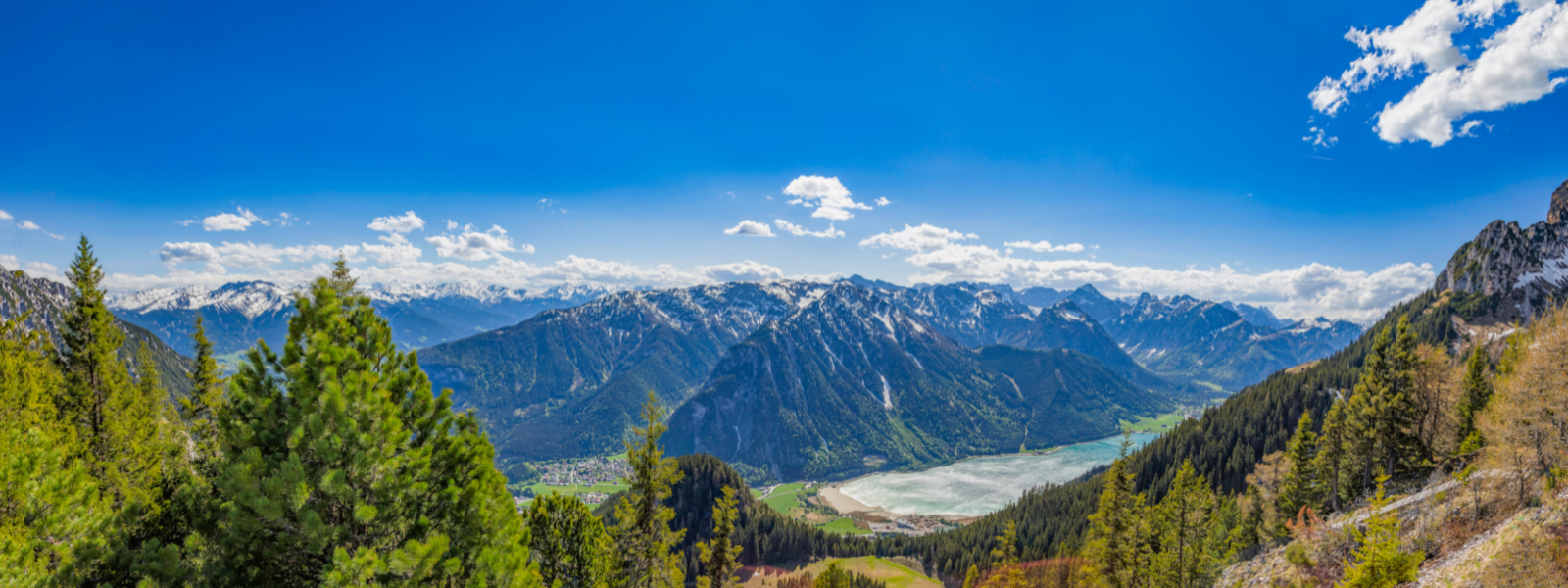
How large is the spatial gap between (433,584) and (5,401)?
81.6 ft

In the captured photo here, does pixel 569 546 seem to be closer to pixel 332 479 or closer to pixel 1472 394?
pixel 332 479

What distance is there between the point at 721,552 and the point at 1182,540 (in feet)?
119

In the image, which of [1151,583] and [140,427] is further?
[1151,583]

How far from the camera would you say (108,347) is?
89.2 feet

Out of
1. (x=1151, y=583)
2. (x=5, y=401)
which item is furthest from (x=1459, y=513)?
(x=5, y=401)

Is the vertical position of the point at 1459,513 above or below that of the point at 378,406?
below

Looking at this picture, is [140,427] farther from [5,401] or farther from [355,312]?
[355,312]

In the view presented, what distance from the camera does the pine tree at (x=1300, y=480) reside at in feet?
167

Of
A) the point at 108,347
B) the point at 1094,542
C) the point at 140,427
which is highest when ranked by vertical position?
the point at 108,347

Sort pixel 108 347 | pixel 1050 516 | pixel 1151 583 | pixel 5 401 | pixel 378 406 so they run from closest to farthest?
pixel 378 406
pixel 5 401
pixel 108 347
pixel 1151 583
pixel 1050 516

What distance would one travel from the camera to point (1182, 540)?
43625 millimetres

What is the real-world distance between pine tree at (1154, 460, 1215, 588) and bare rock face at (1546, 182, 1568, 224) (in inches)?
8388

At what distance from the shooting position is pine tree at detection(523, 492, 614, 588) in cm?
2511

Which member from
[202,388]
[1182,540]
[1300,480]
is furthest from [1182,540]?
[202,388]
